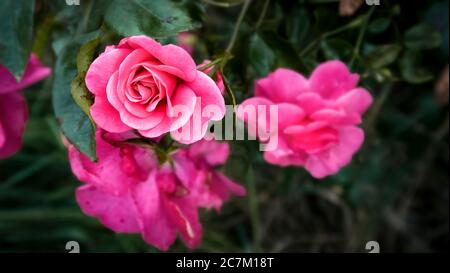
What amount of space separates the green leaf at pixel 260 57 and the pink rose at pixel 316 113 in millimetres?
50

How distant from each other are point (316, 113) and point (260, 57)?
0.10m

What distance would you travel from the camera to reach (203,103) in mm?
470

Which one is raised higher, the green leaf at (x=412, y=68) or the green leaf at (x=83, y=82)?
the green leaf at (x=412, y=68)

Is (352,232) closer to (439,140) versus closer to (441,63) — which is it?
(439,140)

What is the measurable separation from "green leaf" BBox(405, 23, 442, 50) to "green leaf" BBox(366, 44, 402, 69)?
2 cm

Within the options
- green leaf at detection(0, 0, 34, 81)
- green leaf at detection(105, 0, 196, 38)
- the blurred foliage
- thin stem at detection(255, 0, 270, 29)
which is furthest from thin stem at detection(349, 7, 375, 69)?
green leaf at detection(0, 0, 34, 81)

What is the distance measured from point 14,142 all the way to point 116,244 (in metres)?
0.72

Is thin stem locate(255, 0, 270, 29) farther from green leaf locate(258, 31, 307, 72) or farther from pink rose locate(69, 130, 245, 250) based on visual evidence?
pink rose locate(69, 130, 245, 250)

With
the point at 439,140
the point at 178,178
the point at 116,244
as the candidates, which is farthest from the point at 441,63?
the point at 116,244

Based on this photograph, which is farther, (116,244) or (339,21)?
(116,244)

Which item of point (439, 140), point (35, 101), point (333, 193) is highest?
point (35, 101)

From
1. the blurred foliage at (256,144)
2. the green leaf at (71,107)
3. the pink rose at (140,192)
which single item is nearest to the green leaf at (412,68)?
the blurred foliage at (256,144)

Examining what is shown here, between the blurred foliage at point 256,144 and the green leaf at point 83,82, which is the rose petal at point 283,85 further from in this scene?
the green leaf at point 83,82

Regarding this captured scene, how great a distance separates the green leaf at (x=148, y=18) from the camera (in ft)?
1.69
